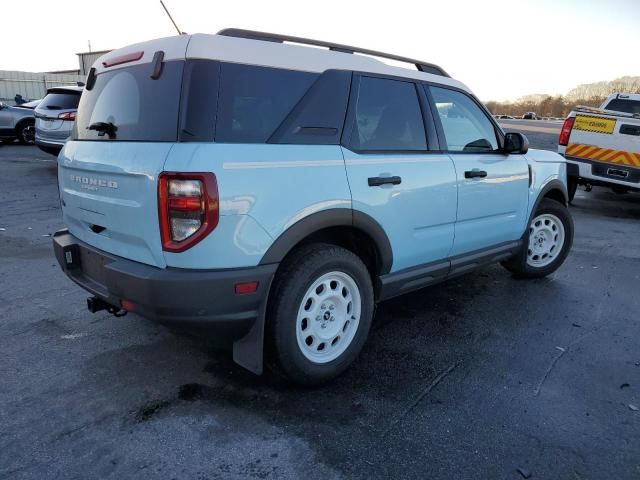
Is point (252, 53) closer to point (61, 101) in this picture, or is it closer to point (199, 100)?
point (199, 100)

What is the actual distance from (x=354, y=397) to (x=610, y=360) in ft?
6.24

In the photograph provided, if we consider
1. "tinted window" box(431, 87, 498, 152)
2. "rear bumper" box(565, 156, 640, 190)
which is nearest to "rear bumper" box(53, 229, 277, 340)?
"tinted window" box(431, 87, 498, 152)

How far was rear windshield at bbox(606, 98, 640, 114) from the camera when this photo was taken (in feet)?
33.3

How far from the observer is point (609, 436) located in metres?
2.56

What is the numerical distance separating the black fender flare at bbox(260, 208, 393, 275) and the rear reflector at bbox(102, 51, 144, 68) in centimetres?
133

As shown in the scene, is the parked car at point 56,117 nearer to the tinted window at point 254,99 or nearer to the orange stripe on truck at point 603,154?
the tinted window at point 254,99

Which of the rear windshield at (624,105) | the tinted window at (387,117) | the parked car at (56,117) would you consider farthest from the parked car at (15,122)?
the rear windshield at (624,105)

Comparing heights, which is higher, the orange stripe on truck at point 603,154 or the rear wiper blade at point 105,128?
the rear wiper blade at point 105,128

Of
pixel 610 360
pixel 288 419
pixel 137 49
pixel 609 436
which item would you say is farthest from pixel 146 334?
pixel 610 360

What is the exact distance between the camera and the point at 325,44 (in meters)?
3.01

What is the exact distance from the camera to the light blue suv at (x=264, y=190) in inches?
92.4

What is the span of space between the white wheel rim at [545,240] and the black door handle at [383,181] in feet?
8.01

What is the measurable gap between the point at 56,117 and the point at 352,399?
976cm

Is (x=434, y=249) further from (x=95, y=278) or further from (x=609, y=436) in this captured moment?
(x=95, y=278)
